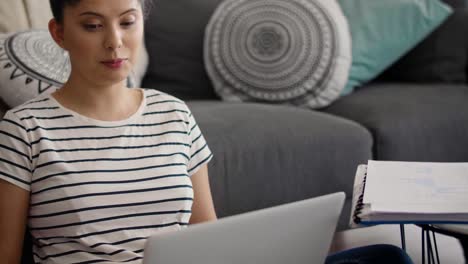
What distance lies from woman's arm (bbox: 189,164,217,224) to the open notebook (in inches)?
11.6

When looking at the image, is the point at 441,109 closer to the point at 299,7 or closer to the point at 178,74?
the point at 299,7

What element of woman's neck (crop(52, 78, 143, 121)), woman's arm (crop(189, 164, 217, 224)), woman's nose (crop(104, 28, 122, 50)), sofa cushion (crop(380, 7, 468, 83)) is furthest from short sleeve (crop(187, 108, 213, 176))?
sofa cushion (crop(380, 7, 468, 83))

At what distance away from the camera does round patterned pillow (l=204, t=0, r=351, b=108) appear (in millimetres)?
2242

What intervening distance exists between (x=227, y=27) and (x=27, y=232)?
1032 millimetres

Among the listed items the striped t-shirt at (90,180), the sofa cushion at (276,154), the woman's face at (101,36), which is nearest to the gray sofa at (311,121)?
the sofa cushion at (276,154)

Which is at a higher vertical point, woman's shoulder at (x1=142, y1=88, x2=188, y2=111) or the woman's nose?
the woman's nose

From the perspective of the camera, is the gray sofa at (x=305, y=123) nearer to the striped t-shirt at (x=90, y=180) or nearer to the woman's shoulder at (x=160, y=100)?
the striped t-shirt at (x=90, y=180)

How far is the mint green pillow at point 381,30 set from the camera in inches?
94.7

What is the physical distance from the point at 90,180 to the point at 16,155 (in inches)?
5.0

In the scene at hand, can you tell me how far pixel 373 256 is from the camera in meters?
1.25

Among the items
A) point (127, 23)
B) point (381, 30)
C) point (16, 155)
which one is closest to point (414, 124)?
point (381, 30)

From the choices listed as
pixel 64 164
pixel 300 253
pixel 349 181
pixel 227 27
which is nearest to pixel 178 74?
pixel 227 27

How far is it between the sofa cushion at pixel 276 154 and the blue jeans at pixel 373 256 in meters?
0.58

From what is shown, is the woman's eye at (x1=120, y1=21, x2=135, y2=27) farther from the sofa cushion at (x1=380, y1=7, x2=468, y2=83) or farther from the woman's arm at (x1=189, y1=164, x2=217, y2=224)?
the sofa cushion at (x1=380, y1=7, x2=468, y2=83)
